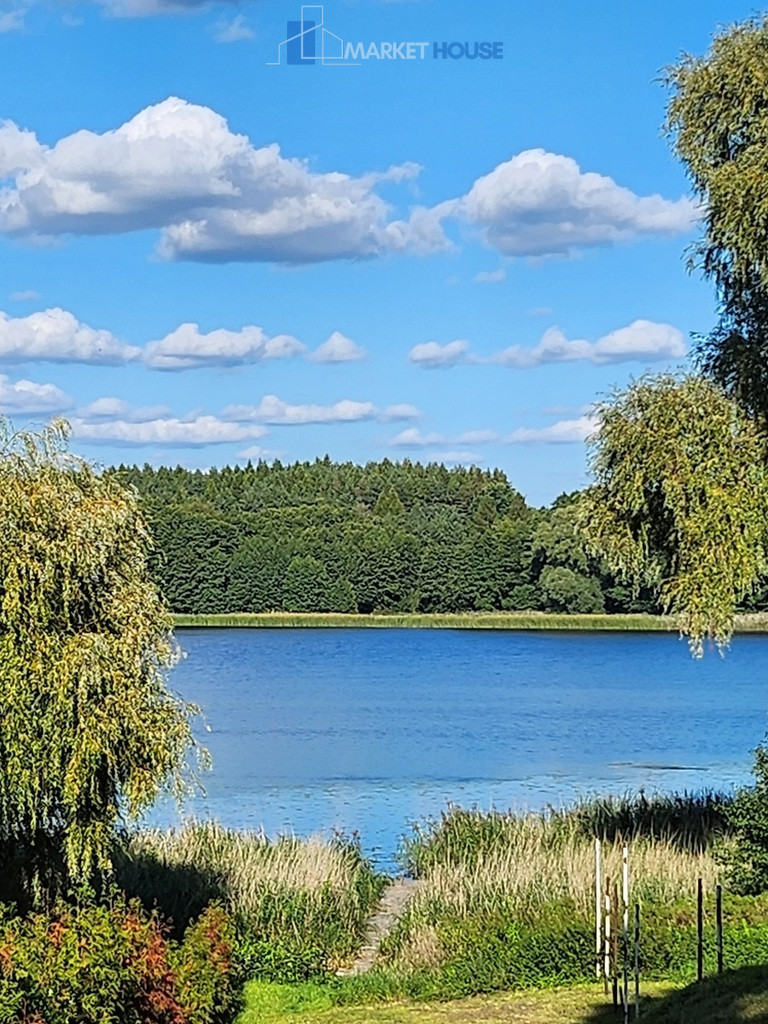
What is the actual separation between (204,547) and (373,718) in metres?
50.4

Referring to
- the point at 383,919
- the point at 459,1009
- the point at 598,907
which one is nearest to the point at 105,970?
the point at 459,1009

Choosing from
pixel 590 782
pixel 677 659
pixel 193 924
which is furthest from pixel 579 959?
pixel 677 659

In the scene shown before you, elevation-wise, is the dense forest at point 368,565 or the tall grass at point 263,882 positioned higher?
the dense forest at point 368,565

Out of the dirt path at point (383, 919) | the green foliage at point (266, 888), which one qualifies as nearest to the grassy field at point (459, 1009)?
the green foliage at point (266, 888)

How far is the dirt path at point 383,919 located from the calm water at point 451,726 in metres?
2.68

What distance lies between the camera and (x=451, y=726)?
37188 millimetres

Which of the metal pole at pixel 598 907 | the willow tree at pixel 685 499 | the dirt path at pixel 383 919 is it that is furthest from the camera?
the willow tree at pixel 685 499

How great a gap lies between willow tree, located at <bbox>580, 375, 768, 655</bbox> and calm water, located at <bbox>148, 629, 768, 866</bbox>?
19.9 ft

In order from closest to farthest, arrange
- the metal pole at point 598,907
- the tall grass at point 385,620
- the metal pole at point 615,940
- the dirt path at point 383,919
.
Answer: the metal pole at point 598,907 < the metal pole at point 615,940 < the dirt path at point 383,919 < the tall grass at point 385,620

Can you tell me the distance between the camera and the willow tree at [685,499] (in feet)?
48.5

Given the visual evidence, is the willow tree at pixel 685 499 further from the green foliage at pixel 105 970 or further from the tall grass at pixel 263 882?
the green foliage at pixel 105 970

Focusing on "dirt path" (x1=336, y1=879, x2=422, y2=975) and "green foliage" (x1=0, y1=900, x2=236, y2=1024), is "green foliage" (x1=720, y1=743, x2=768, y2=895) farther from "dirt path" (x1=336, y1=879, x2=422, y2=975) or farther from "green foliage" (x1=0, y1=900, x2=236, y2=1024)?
"green foliage" (x1=0, y1=900, x2=236, y2=1024)

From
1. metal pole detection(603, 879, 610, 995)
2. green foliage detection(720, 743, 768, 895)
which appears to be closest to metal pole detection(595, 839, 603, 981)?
metal pole detection(603, 879, 610, 995)

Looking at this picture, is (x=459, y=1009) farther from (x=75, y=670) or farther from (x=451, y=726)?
(x=451, y=726)
